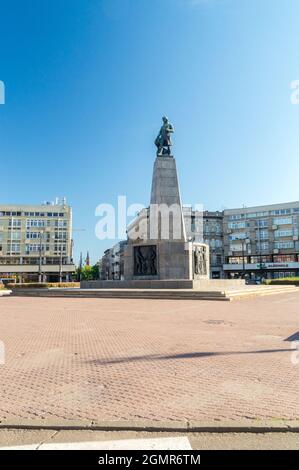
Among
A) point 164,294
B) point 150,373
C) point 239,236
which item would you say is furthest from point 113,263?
point 150,373

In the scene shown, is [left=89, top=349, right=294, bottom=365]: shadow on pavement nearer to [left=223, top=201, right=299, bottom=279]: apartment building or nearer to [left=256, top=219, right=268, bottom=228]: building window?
[left=223, top=201, right=299, bottom=279]: apartment building

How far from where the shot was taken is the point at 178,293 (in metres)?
20.5

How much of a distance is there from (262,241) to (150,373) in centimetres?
7236

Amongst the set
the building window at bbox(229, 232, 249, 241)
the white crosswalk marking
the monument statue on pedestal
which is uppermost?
the building window at bbox(229, 232, 249, 241)

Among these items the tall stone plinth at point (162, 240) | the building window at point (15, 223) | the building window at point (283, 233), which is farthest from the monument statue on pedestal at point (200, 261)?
the building window at point (15, 223)

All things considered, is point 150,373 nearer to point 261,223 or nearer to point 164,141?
point 164,141

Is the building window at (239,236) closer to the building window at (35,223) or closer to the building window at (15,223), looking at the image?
the building window at (35,223)

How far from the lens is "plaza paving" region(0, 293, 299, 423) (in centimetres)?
417

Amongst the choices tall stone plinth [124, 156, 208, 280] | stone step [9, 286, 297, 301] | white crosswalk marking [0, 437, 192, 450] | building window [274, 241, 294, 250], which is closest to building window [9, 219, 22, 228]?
stone step [9, 286, 297, 301]

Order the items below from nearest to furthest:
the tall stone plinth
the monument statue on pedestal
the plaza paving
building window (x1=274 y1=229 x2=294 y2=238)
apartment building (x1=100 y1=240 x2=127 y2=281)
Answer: the plaza paving
the tall stone plinth
the monument statue on pedestal
building window (x1=274 y1=229 x2=294 y2=238)
apartment building (x1=100 y1=240 x2=127 y2=281)

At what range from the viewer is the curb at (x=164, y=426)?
11.9 feet

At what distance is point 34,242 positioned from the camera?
243 feet

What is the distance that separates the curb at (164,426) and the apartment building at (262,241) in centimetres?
6691

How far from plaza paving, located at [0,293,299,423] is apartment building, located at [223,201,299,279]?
62003 mm
